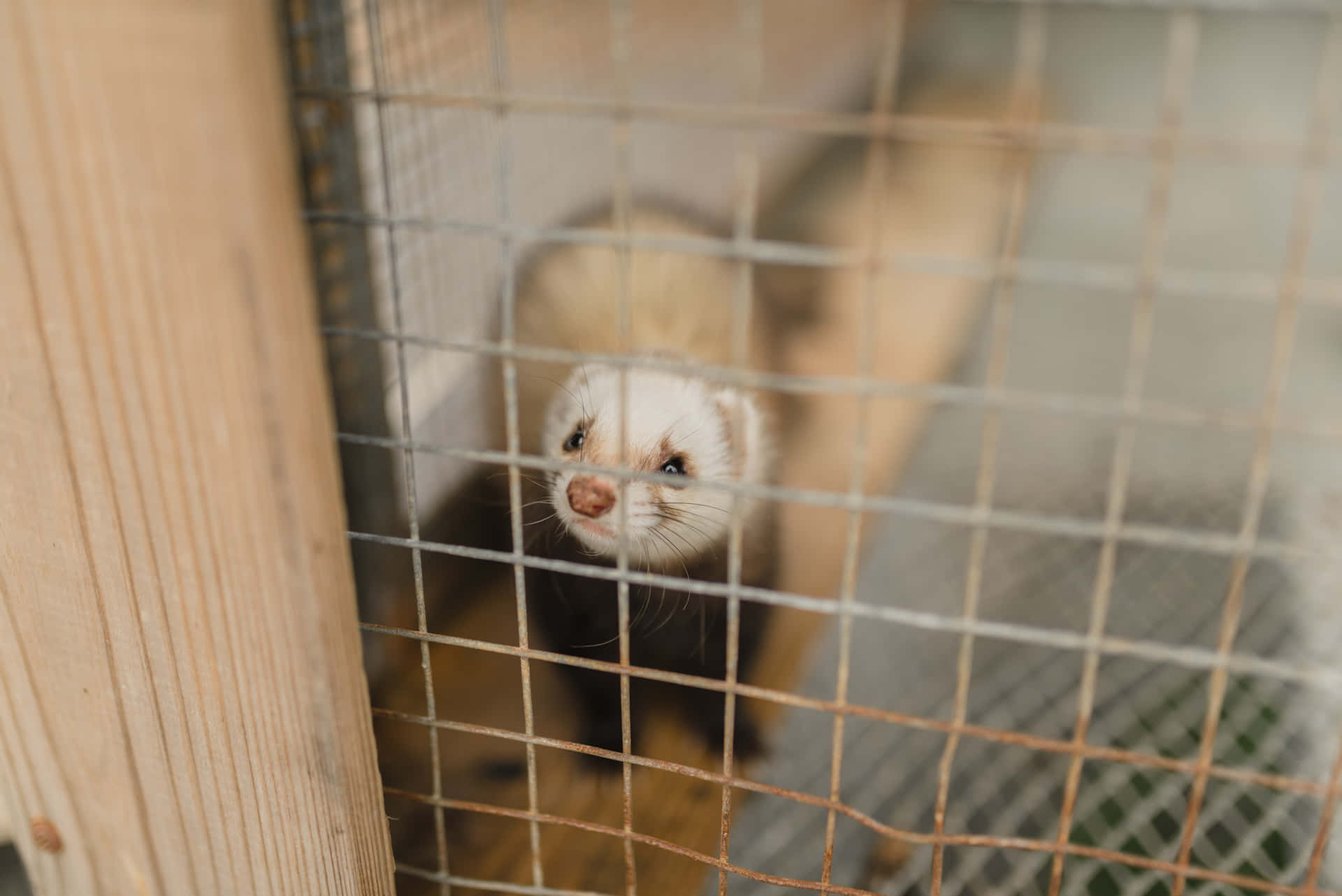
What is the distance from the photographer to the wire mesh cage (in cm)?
54

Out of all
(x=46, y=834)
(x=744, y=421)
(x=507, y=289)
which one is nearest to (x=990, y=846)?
(x=507, y=289)

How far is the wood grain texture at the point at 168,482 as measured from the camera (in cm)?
50

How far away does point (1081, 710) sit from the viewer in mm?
626

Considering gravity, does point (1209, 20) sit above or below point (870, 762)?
above

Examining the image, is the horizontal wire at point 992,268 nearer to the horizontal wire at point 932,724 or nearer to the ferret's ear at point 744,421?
the horizontal wire at point 932,724

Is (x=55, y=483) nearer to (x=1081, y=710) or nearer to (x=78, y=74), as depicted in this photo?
(x=78, y=74)

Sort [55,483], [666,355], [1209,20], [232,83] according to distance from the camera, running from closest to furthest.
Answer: [232,83] < [55,483] < [666,355] < [1209,20]

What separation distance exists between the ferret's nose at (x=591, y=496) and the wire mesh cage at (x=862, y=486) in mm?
199

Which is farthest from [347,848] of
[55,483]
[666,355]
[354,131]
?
[666,355]

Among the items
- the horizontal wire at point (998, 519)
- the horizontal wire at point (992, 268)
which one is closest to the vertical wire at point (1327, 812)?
the horizontal wire at point (998, 519)

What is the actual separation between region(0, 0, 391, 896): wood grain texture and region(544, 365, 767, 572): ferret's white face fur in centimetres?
60

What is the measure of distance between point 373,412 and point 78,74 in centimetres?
99

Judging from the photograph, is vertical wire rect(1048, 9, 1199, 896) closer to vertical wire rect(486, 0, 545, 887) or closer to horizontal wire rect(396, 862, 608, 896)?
vertical wire rect(486, 0, 545, 887)

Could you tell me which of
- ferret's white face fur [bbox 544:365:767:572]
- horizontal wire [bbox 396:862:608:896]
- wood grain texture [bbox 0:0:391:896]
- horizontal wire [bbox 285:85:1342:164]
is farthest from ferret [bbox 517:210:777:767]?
horizontal wire [bbox 285:85:1342:164]
